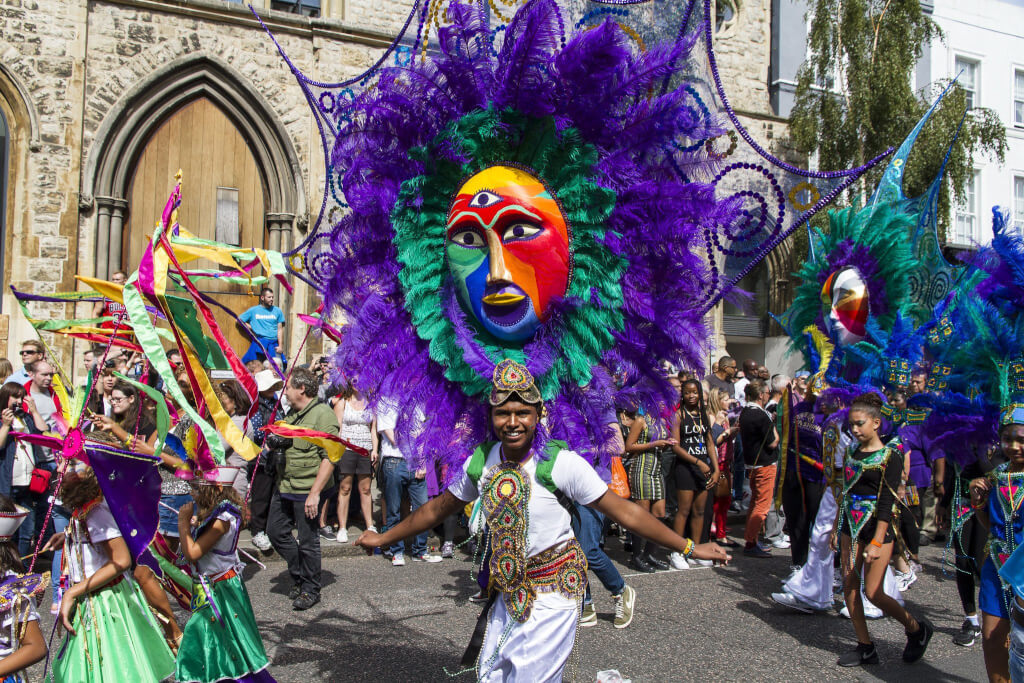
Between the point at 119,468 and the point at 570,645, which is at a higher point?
the point at 119,468

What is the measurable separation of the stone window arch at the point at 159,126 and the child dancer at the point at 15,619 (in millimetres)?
8937

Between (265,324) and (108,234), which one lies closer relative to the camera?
(265,324)

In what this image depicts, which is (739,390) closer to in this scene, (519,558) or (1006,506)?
(1006,506)

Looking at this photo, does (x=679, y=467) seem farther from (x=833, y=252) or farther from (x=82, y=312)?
(x=82, y=312)

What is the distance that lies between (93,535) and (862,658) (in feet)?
13.8

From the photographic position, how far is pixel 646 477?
24.1 ft

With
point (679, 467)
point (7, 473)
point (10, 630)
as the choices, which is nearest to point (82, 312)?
point (7, 473)

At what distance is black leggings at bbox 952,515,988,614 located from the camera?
5.36 meters

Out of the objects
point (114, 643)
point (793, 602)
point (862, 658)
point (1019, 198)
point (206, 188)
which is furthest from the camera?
point (1019, 198)

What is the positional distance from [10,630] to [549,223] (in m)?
2.52

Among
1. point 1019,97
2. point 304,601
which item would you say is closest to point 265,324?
point 304,601

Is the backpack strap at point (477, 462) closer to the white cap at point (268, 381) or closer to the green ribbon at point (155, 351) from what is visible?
the green ribbon at point (155, 351)

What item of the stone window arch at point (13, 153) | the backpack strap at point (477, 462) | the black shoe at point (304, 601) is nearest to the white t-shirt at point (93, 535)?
the backpack strap at point (477, 462)

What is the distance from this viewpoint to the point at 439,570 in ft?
23.5
